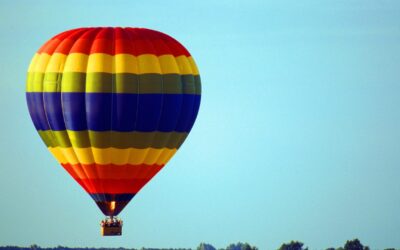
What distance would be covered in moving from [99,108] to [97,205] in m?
4.71

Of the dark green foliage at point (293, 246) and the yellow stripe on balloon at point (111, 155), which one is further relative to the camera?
the dark green foliage at point (293, 246)

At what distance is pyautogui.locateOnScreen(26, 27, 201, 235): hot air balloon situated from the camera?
6762cm

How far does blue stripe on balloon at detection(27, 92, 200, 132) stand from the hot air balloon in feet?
0.14

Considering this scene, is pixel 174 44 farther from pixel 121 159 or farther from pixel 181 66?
pixel 121 159

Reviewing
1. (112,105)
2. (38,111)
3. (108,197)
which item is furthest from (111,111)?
(108,197)

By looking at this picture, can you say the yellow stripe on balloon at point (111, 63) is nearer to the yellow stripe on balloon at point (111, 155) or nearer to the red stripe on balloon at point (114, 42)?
the red stripe on balloon at point (114, 42)

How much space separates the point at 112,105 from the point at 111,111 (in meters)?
0.26

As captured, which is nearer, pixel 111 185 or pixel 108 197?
pixel 111 185

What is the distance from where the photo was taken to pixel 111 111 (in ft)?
222

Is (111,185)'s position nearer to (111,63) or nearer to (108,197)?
(108,197)

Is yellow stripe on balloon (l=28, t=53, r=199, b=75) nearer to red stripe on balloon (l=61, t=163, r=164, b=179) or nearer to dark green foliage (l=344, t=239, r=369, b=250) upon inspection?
red stripe on balloon (l=61, t=163, r=164, b=179)

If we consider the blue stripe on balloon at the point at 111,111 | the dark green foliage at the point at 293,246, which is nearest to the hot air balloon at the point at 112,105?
the blue stripe on balloon at the point at 111,111

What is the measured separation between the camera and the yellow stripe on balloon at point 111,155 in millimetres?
68312

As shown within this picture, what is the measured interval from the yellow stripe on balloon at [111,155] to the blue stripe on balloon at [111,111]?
104 cm
